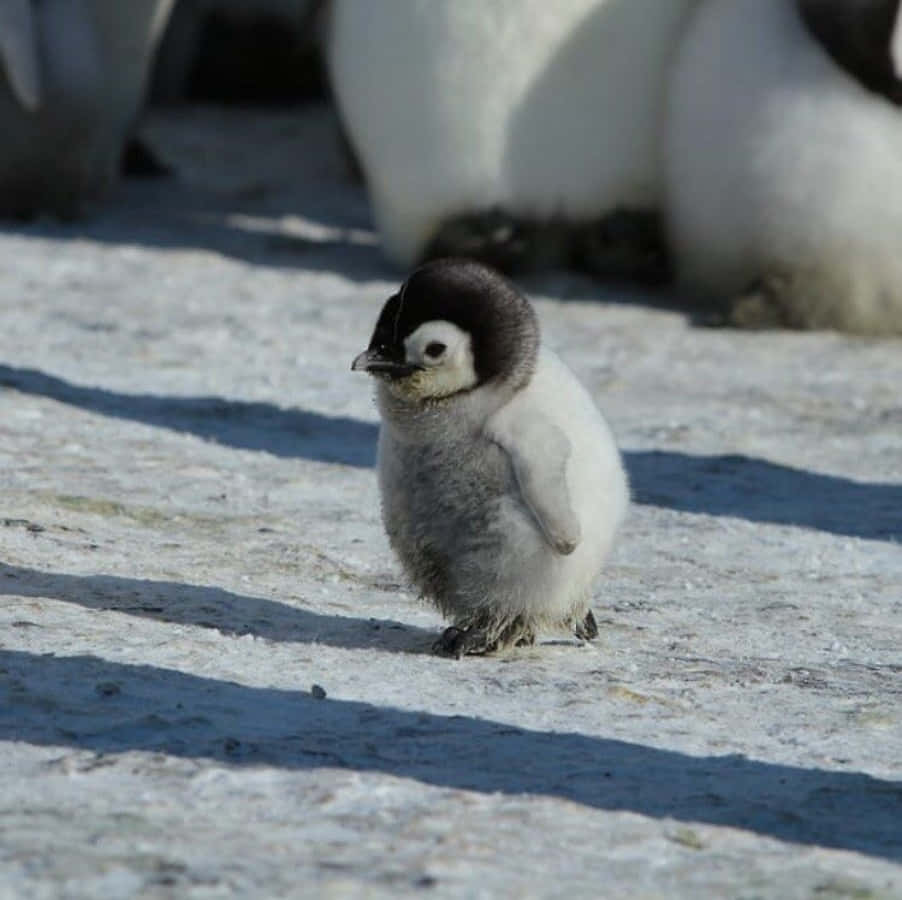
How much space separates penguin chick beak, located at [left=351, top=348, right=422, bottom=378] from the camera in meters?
3.63

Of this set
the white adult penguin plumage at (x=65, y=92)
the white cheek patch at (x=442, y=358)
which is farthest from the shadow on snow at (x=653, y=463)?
the white adult penguin plumage at (x=65, y=92)

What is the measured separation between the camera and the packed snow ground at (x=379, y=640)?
2721 millimetres

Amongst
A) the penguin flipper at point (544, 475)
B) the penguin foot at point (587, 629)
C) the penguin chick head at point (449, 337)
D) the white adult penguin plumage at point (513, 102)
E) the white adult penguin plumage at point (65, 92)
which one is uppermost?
the penguin chick head at point (449, 337)

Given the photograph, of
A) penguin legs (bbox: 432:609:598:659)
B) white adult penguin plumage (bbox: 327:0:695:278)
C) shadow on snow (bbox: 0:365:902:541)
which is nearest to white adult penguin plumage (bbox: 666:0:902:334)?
white adult penguin plumage (bbox: 327:0:695:278)

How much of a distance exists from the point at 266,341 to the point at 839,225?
1.77 m

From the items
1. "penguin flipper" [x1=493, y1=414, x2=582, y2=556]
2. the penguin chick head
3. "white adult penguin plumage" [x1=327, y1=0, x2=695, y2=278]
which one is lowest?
"white adult penguin plumage" [x1=327, y1=0, x2=695, y2=278]

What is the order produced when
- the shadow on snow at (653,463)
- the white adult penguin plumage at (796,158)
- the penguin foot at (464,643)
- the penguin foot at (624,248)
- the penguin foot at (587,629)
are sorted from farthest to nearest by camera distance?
the penguin foot at (624,248), the white adult penguin plumage at (796,158), the shadow on snow at (653,463), the penguin foot at (587,629), the penguin foot at (464,643)

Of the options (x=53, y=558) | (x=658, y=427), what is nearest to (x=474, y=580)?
(x=53, y=558)

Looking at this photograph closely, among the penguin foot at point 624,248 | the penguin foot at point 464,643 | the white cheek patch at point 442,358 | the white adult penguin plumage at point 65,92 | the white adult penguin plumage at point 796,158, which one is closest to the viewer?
the white cheek patch at point 442,358

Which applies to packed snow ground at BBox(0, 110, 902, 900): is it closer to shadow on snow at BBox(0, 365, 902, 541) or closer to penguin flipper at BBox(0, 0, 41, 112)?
shadow on snow at BBox(0, 365, 902, 541)

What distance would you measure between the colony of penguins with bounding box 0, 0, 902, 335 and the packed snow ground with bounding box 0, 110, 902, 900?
34 centimetres

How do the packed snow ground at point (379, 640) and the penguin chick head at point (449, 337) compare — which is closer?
the packed snow ground at point (379, 640)

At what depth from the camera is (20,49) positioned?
807cm

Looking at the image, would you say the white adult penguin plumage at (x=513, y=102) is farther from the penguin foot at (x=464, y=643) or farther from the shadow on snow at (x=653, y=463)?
the penguin foot at (x=464, y=643)
